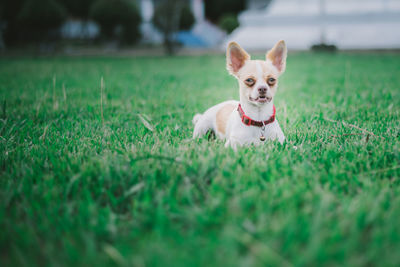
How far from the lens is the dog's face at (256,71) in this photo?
2016 mm

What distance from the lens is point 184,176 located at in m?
1.54

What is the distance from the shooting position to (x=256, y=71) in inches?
83.2

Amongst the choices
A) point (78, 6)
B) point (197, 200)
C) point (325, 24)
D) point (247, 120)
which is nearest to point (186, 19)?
point (78, 6)

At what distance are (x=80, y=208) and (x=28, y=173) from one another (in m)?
0.56

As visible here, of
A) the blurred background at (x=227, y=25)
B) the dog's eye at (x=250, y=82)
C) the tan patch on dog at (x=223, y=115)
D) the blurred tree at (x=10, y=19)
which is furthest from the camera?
the blurred tree at (x=10, y=19)

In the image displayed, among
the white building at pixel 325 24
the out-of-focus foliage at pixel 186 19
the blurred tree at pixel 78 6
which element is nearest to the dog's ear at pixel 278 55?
the white building at pixel 325 24

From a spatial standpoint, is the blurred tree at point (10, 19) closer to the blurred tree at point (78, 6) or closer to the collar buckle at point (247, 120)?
the blurred tree at point (78, 6)

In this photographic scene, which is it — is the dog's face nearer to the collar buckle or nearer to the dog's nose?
the dog's nose

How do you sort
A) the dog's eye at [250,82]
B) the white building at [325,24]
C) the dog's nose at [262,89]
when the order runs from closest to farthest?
the dog's nose at [262,89] → the dog's eye at [250,82] → the white building at [325,24]

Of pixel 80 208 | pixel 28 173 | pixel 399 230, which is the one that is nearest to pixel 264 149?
pixel 399 230

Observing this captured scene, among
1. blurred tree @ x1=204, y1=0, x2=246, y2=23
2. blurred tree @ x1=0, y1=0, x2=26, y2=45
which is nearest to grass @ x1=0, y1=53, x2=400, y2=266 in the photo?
blurred tree @ x1=0, y1=0, x2=26, y2=45

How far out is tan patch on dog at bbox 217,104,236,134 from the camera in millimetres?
2422

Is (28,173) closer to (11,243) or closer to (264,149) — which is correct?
(11,243)

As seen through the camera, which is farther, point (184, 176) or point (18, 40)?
point (18, 40)
